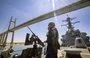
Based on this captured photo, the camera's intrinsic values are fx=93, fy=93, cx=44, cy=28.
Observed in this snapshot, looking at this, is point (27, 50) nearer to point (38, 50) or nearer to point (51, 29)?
point (38, 50)

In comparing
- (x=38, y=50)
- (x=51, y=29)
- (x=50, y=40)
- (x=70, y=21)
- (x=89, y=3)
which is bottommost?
(x=38, y=50)

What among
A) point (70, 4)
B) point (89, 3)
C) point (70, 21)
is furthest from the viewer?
point (70, 21)

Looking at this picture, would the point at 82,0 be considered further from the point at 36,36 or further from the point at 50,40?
the point at 36,36

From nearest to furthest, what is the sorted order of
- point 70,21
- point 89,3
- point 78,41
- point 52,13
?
point 89,3 → point 52,13 → point 78,41 → point 70,21

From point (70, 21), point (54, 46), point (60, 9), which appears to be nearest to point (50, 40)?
point (54, 46)

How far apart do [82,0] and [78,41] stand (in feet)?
38.2

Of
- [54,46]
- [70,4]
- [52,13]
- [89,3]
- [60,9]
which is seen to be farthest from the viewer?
[52,13]

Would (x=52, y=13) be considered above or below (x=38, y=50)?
above

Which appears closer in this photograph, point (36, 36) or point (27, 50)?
point (36, 36)

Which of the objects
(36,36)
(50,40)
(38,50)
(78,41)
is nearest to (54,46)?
(50,40)

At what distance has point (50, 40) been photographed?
8.96 feet

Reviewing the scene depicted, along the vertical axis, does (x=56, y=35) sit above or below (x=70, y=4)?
below

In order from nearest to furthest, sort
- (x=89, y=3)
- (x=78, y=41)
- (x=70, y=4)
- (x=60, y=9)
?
(x=89, y=3)
(x=70, y=4)
(x=60, y=9)
(x=78, y=41)

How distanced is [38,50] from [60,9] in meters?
1.99
